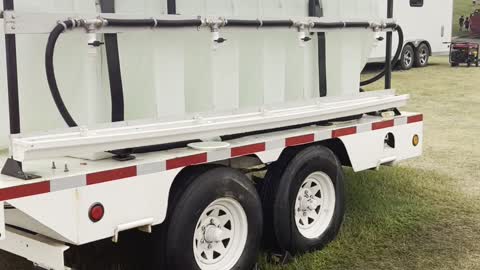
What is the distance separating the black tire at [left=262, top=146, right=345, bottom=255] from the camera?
462cm

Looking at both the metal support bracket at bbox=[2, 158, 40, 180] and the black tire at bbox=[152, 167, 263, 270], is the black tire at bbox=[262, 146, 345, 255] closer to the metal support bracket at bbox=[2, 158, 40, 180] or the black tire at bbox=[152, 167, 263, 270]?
the black tire at bbox=[152, 167, 263, 270]

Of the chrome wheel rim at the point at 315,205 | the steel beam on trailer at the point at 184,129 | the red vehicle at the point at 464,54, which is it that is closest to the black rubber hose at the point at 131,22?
the steel beam on trailer at the point at 184,129

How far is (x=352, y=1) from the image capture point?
540cm

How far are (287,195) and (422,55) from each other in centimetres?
1784

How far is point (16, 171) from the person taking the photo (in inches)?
127

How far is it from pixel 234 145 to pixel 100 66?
3.22ft

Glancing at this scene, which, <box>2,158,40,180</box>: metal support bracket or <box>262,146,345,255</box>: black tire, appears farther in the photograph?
<box>262,146,345,255</box>: black tire

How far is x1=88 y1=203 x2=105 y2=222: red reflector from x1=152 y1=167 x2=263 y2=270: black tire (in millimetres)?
512

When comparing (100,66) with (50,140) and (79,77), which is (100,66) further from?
(50,140)

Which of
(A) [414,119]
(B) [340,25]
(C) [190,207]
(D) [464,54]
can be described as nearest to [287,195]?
(C) [190,207]

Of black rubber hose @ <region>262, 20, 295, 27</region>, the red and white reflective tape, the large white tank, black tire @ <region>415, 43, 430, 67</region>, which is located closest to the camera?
the red and white reflective tape

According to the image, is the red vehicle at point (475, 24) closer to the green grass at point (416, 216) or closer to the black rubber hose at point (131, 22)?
the green grass at point (416, 216)

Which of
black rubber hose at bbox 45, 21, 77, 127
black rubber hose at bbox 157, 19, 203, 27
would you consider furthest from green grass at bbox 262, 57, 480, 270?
black rubber hose at bbox 45, 21, 77, 127

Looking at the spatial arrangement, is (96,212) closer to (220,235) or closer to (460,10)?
(220,235)
